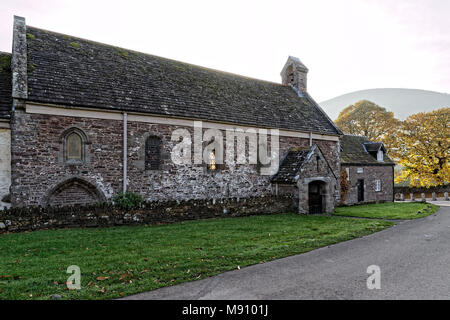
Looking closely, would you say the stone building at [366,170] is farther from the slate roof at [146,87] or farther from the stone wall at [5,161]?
the stone wall at [5,161]

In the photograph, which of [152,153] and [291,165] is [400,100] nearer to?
[291,165]

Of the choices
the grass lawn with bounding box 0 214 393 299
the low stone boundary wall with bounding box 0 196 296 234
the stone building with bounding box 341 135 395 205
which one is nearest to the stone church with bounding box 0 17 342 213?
the low stone boundary wall with bounding box 0 196 296 234

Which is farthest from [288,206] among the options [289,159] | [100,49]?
[100,49]

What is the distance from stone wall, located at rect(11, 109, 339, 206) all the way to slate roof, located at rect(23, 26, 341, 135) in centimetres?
102

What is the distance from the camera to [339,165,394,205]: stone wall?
25.7 meters

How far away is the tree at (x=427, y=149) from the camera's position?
111 ft

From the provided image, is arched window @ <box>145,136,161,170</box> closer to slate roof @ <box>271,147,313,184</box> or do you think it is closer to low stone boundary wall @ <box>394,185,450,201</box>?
slate roof @ <box>271,147,313,184</box>

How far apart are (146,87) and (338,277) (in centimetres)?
1418

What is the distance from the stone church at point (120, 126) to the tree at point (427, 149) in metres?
21.9

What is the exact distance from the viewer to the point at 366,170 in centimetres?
2728

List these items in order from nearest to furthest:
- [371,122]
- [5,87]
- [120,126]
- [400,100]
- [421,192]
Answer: [5,87] → [120,126] → [421,192] → [371,122] → [400,100]

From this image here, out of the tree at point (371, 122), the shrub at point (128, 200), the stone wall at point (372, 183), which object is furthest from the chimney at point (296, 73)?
the tree at point (371, 122)

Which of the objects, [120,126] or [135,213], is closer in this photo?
[135,213]

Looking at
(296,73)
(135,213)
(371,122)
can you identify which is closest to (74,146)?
(135,213)
